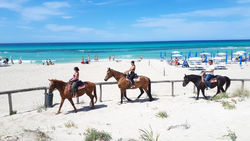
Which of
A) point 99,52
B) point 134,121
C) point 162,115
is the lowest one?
point 134,121

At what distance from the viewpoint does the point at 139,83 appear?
985cm

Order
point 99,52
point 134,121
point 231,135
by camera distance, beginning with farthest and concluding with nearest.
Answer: point 99,52
point 134,121
point 231,135

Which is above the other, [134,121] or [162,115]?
[162,115]

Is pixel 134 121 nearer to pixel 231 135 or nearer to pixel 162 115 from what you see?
pixel 162 115

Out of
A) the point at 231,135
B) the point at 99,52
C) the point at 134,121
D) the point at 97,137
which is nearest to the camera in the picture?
the point at 231,135

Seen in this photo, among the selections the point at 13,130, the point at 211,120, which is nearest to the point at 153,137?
the point at 211,120

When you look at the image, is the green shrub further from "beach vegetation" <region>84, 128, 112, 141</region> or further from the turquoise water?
the turquoise water

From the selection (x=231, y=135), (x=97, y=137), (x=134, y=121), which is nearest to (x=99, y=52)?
(x=134, y=121)

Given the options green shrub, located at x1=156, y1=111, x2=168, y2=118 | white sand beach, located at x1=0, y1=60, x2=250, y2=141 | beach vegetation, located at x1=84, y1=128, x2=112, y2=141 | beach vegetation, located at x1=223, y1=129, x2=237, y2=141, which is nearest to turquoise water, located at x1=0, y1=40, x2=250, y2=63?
white sand beach, located at x1=0, y1=60, x2=250, y2=141

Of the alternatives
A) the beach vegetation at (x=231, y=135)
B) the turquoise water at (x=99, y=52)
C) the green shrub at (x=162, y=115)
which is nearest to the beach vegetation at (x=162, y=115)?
the green shrub at (x=162, y=115)

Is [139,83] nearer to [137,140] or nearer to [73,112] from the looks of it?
[73,112]

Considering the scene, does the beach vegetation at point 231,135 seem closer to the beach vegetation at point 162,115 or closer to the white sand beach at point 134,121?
the white sand beach at point 134,121

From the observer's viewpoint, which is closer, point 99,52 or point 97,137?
point 97,137

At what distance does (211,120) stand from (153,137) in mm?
2191
